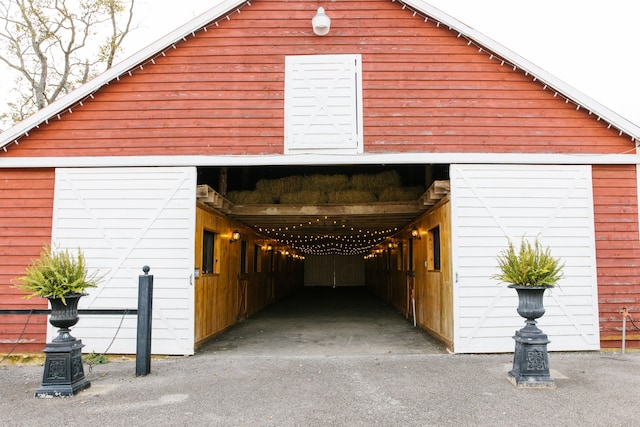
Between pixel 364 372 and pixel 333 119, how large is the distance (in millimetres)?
3851

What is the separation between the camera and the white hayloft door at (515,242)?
7055 millimetres

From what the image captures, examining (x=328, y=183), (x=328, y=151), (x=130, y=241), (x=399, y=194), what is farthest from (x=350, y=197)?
(x=130, y=241)

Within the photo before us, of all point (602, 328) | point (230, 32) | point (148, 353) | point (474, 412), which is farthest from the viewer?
point (230, 32)

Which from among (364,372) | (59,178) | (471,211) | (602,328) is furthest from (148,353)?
(602,328)

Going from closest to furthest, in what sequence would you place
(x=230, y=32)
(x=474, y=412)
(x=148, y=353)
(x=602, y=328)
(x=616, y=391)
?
(x=474, y=412) < (x=616, y=391) < (x=148, y=353) < (x=602, y=328) < (x=230, y=32)

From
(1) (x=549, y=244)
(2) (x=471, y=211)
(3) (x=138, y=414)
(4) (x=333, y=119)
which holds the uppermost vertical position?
(4) (x=333, y=119)

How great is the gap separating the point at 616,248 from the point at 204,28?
7534 millimetres

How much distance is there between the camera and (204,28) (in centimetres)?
770

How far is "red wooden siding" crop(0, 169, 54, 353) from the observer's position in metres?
7.31

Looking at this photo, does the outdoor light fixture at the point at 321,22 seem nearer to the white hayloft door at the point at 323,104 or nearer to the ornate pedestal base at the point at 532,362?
the white hayloft door at the point at 323,104

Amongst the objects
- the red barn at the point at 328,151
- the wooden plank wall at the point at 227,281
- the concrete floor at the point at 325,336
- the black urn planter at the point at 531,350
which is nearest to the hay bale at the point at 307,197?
the wooden plank wall at the point at 227,281

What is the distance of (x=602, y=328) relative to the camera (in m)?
7.21

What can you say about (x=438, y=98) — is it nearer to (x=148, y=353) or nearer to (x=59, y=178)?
(x=148, y=353)

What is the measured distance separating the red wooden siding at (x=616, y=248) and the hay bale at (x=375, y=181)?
3767 mm
